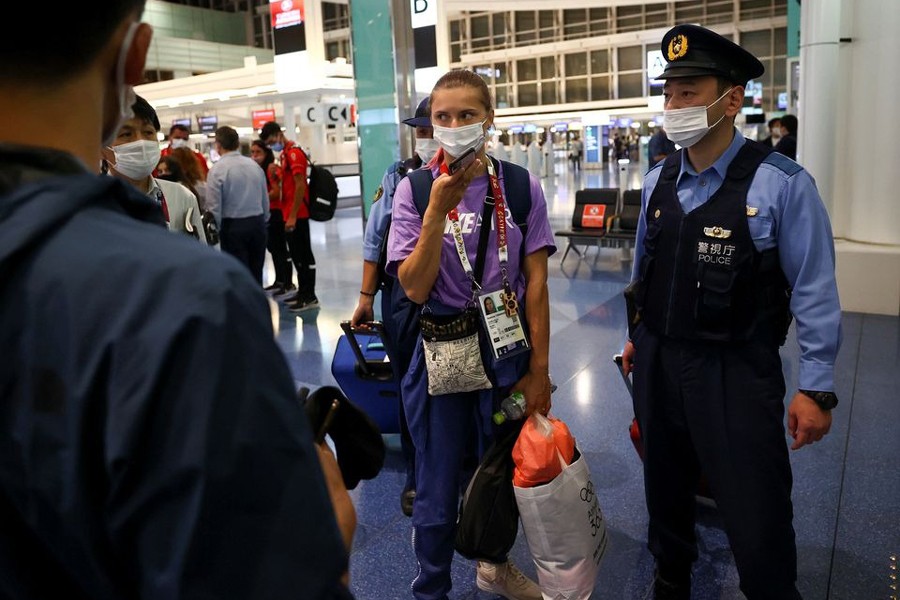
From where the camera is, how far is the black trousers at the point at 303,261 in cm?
744

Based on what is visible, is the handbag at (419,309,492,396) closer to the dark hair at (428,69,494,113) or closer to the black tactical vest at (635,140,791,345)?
the black tactical vest at (635,140,791,345)

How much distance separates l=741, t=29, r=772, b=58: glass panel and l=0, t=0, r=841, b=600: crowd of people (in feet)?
124

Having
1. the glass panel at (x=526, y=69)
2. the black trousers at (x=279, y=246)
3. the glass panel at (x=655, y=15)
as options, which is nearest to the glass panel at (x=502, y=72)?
the glass panel at (x=526, y=69)

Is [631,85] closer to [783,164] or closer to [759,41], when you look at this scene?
[759,41]

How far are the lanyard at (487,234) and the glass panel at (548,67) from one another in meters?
41.6

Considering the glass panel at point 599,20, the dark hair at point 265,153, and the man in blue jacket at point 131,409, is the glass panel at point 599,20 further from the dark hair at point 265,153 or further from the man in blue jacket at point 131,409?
the man in blue jacket at point 131,409

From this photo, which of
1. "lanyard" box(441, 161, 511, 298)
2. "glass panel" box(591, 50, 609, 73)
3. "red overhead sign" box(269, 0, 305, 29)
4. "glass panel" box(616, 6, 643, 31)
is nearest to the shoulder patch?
"lanyard" box(441, 161, 511, 298)

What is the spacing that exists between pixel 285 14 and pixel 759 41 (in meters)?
27.4

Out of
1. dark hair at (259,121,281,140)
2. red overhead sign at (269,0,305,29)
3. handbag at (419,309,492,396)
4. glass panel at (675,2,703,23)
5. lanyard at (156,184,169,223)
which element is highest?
glass panel at (675,2,703,23)

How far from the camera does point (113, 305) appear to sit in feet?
1.90

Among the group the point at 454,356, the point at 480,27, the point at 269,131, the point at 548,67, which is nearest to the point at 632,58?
the point at 548,67

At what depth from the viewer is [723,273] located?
2.08 metres

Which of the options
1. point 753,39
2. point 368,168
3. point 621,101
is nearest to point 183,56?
point 621,101

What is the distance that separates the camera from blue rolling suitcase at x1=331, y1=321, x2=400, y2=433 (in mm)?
3609
